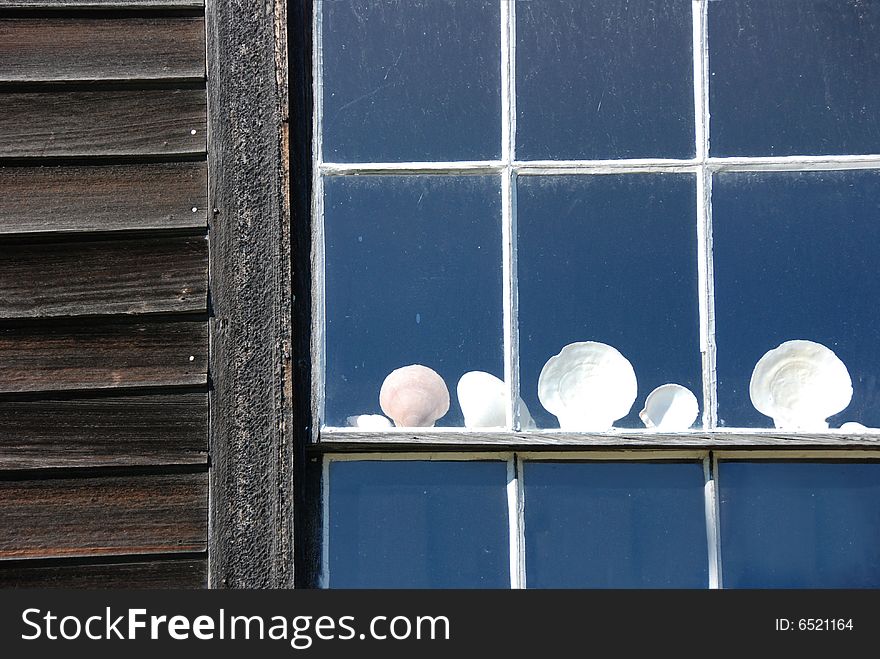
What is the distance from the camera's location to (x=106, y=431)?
1.52 meters

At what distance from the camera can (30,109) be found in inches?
62.1

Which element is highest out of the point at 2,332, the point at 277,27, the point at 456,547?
the point at 277,27

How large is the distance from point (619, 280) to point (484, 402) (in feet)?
0.97

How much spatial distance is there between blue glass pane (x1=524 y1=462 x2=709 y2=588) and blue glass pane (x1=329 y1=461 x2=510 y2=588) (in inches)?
2.3

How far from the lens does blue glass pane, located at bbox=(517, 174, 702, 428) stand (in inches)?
Answer: 64.0

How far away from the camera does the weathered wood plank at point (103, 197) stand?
1.55 metres

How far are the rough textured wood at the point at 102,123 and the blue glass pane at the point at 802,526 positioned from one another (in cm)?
102

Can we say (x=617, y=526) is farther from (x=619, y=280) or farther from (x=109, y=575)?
(x=109, y=575)

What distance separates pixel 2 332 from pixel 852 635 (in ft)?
4.43

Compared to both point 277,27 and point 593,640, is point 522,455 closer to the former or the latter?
point 593,640

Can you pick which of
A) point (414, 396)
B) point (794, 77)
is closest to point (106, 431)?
point (414, 396)

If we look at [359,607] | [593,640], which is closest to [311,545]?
[359,607]

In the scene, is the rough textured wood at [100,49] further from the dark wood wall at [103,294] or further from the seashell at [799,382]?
the seashell at [799,382]

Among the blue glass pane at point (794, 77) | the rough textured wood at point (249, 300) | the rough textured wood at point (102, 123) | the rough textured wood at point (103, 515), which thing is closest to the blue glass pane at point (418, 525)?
the rough textured wood at point (249, 300)
